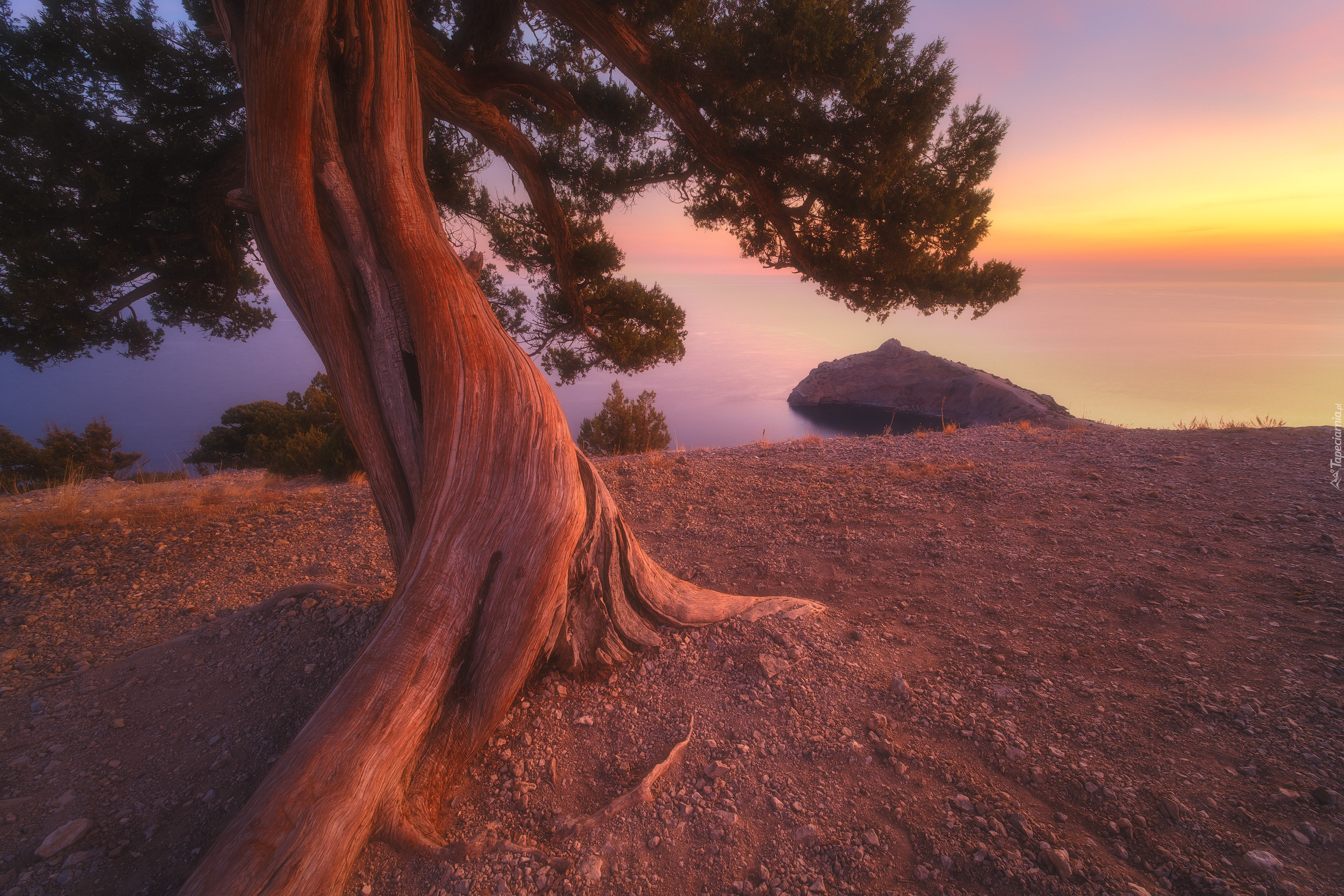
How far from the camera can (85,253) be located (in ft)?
16.3

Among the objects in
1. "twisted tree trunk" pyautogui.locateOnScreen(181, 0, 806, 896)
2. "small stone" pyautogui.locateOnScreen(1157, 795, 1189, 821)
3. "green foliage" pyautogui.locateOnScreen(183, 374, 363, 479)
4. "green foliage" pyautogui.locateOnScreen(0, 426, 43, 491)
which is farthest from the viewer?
"green foliage" pyautogui.locateOnScreen(0, 426, 43, 491)

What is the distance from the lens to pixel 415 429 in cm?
314

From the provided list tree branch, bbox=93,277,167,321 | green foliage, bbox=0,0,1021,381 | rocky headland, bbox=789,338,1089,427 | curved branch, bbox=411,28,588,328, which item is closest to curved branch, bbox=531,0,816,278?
green foliage, bbox=0,0,1021,381

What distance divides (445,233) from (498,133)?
2025 millimetres

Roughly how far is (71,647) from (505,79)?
5.42 meters

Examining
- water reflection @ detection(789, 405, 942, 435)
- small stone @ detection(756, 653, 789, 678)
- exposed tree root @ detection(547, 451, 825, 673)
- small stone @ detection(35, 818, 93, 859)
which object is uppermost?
water reflection @ detection(789, 405, 942, 435)

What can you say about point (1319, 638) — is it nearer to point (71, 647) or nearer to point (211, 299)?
point (71, 647)

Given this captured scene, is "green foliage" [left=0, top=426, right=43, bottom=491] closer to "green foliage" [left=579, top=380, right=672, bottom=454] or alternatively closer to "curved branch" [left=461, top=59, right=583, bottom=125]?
"green foliage" [left=579, top=380, right=672, bottom=454]

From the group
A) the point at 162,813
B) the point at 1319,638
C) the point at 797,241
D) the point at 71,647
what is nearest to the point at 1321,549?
the point at 1319,638

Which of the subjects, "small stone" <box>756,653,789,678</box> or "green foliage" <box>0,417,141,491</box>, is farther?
"green foliage" <box>0,417,141,491</box>

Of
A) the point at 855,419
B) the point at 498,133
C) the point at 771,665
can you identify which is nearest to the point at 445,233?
the point at 498,133

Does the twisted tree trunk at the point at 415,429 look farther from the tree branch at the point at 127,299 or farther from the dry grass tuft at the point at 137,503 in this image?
the dry grass tuft at the point at 137,503

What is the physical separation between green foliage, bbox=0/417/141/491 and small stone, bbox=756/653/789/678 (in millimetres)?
13738

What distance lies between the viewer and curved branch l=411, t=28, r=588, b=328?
4328 millimetres
